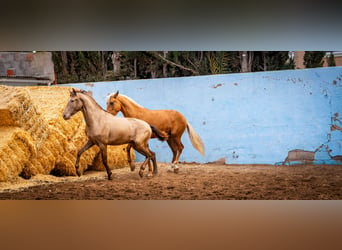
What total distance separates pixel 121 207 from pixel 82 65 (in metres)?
1.57

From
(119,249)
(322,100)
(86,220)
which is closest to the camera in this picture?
(119,249)

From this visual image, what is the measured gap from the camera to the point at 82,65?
5199 mm

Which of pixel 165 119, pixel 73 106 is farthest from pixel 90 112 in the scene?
pixel 165 119

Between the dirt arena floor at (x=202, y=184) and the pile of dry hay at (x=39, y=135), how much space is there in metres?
0.13

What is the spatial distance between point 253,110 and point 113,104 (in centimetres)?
153

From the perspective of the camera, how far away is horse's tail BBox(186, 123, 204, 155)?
527 centimetres

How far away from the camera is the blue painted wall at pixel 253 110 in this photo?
17.2ft

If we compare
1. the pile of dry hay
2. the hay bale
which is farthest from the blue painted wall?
the hay bale

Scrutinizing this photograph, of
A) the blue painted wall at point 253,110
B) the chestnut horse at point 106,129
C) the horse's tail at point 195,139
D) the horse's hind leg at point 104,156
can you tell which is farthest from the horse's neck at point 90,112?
the horse's tail at point 195,139

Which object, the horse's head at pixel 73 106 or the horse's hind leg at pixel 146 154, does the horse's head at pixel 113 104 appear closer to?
the horse's head at pixel 73 106

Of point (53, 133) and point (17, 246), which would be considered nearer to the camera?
point (17, 246)

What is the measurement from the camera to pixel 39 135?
16.6 ft
